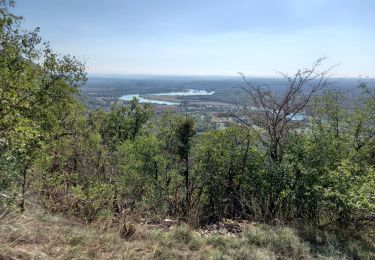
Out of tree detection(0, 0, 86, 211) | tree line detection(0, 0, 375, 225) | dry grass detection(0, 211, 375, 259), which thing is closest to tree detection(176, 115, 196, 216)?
tree line detection(0, 0, 375, 225)

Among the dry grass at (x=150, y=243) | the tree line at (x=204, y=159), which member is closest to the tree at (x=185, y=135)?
the tree line at (x=204, y=159)

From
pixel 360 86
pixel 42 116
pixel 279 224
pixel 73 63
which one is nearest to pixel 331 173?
pixel 279 224

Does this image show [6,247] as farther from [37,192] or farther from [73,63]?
[73,63]

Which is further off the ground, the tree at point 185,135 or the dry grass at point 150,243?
the dry grass at point 150,243

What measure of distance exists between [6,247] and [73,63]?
10.1 m

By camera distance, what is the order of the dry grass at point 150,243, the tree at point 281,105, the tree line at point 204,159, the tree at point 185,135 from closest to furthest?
the dry grass at point 150,243, the tree line at point 204,159, the tree at point 281,105, the tree at point 185,135

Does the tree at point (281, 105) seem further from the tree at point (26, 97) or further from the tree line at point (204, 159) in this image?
the tree at point (26, 97)

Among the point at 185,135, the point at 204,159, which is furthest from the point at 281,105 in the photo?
the point at 185,135

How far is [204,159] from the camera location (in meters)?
16.2

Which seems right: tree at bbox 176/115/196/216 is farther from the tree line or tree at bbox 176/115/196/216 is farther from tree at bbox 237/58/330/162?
tree at bbox 237/58/330/162

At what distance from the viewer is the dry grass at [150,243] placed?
415cm

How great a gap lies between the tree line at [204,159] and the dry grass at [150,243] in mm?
467

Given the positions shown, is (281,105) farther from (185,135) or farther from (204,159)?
(185,135)

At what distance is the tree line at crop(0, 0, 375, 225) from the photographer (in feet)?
21.3
